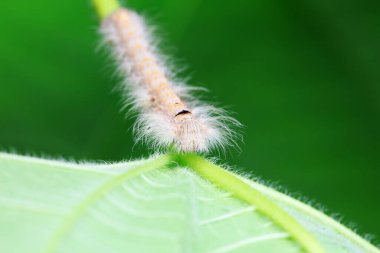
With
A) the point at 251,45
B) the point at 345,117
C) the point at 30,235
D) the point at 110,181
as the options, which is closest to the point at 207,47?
the point at 251,45

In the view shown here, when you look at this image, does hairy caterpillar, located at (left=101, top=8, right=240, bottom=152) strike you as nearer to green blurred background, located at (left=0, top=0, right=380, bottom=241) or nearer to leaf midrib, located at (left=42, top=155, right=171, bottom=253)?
leaf midrib, located at (left=42, top=155, right=171, bottom=253)

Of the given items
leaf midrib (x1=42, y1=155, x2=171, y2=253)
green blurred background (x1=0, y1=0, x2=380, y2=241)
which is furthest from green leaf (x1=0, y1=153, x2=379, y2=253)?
green blurred background (x1=0, y1=0, x2=380, y2=241)

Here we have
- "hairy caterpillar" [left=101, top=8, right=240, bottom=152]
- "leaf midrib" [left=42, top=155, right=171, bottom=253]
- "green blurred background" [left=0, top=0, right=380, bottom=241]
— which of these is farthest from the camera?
"green blurred background" [left=0, top=0, right=380, bottom=241]

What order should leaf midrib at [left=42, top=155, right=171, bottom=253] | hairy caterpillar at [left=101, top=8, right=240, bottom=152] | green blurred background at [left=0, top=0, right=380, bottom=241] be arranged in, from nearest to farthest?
leaf midrib at [left=42, top=155, right=171, bottom=253]
hairy caterpillar at [left=101, top=8, right=240, bottom=152]
green blurred background at [left=0, top=0, right=380, bottom=241]

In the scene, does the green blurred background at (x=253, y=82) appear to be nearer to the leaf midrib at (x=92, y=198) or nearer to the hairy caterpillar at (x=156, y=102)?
the hairy caterpillar at (x=156, y=102)

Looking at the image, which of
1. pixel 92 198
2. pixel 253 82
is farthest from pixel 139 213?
pixel 253 82

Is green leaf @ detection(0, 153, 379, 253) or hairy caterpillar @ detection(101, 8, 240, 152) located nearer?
green leaf @ detection(0, 153, 379, 253)

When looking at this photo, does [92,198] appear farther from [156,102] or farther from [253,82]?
[253,82]
